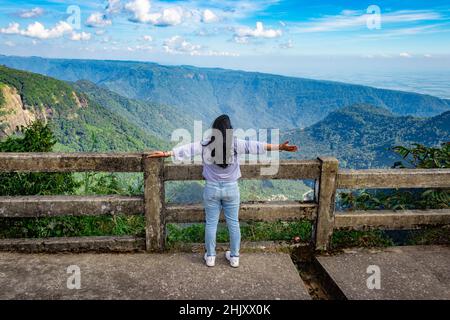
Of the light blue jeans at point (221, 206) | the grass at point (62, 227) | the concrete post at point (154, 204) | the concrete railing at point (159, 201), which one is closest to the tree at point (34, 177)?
the grass at point (62, 227)

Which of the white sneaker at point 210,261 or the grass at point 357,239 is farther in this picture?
the grass at point 357,239

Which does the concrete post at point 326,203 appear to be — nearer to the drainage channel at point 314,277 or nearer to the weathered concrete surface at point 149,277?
the drainage channel at point 314,277

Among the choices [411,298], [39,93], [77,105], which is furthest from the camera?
[77,105]

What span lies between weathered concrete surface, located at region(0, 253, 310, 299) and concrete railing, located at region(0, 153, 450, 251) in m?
0.19

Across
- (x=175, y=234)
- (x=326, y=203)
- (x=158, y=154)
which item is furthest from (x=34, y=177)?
(x=326, y=203)

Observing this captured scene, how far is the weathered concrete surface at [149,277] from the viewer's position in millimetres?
3459

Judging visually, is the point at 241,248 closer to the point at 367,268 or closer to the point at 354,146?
the point at 367,268

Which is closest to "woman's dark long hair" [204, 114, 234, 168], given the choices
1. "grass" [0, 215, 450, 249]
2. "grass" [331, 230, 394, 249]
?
"grass" [0, 215, 450, 249]

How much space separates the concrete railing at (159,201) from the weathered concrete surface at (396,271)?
0.35 meters

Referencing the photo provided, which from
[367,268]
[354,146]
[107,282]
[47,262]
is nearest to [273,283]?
[367,268]

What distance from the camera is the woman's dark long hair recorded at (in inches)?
139

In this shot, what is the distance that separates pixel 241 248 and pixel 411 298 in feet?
6.02

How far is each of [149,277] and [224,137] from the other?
5.33ft

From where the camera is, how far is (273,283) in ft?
12.1
